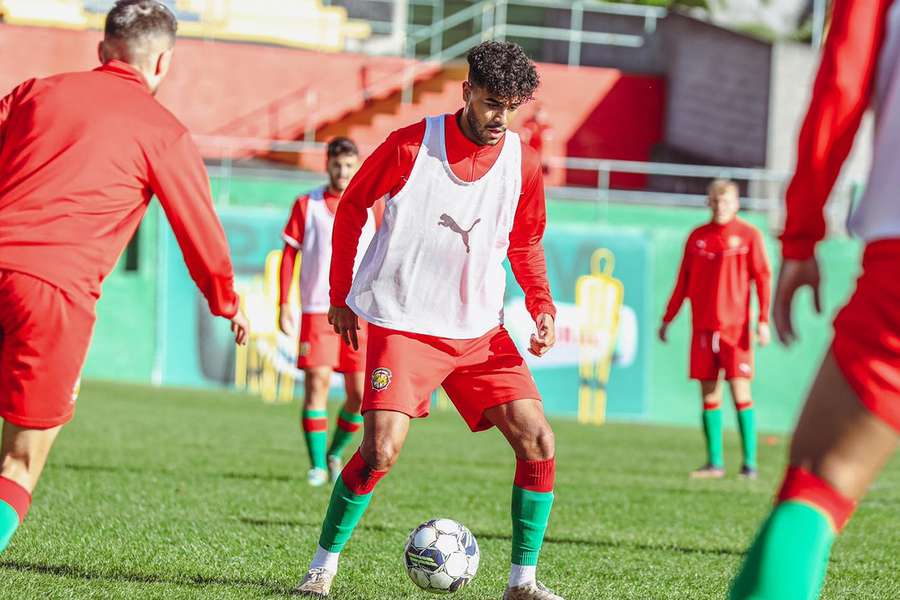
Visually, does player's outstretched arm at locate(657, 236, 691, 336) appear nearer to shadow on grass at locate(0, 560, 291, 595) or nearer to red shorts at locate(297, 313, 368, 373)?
red shorts at locate(297, 313, 368, 373)

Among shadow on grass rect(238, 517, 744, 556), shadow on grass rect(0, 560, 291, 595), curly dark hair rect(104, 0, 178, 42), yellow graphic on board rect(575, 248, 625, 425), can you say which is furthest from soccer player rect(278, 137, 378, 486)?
yellow graphic on board rect(575, 248, 625, 425)

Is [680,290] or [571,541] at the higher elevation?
[680,290]

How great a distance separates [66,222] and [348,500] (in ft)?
5.44

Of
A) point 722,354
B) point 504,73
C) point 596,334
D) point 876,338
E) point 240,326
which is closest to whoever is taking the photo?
Answer: point 876,338

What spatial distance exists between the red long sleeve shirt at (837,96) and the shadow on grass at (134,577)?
9.93 ft

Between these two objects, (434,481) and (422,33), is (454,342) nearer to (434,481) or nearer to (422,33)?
(434,481)

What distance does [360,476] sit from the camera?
17.0 ft

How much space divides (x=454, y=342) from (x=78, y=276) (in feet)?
5.24

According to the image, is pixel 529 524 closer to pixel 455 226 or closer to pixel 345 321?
pixel 345 321

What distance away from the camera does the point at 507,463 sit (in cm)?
1171

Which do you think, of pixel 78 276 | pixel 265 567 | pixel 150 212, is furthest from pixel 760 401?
pixel 78 276

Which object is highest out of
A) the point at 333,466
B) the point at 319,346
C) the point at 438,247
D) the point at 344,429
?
the point at 438,247

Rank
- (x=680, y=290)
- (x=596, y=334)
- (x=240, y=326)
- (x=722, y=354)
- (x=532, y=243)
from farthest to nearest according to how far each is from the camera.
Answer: (x=596, y=334)
(x=680, y=290)
(x=722, y=354)
(x=532, y=243)
(x=240, y=326)

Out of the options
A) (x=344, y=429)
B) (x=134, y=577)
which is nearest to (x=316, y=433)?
(x=344, y=429)
